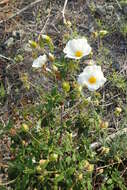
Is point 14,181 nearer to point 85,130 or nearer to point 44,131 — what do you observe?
point 44,131

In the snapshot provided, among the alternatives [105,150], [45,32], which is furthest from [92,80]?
[45,32]

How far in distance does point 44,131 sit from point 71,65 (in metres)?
0.36

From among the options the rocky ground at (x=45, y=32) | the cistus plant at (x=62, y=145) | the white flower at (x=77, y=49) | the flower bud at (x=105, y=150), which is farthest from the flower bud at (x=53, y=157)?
the rocky ground at (x=45, y=32)

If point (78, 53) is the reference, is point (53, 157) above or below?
below

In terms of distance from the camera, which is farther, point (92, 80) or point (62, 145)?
point (62, 145)

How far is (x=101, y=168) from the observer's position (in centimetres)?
213

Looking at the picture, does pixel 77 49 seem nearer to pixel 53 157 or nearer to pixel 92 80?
pixel 92 80

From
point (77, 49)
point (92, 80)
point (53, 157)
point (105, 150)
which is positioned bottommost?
point (105, 150)

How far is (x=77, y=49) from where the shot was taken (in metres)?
1.97

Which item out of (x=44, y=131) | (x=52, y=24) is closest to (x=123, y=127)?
(x=44, y=131)

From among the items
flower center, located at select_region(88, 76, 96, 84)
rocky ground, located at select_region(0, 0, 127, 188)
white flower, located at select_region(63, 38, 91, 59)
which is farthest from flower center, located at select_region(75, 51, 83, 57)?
rocky ground, located at select_region(0, 0, 127, 188)

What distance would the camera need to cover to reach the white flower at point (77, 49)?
1.90 m

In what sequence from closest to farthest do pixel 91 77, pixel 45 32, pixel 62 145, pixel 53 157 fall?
pixel 53 157 < pixel 91 77 < pixel 62 145 < pixel 45 32

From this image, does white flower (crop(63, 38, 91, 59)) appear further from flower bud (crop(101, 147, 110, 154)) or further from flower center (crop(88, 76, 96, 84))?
flower bud (crop(101, 147, 110, 154))
